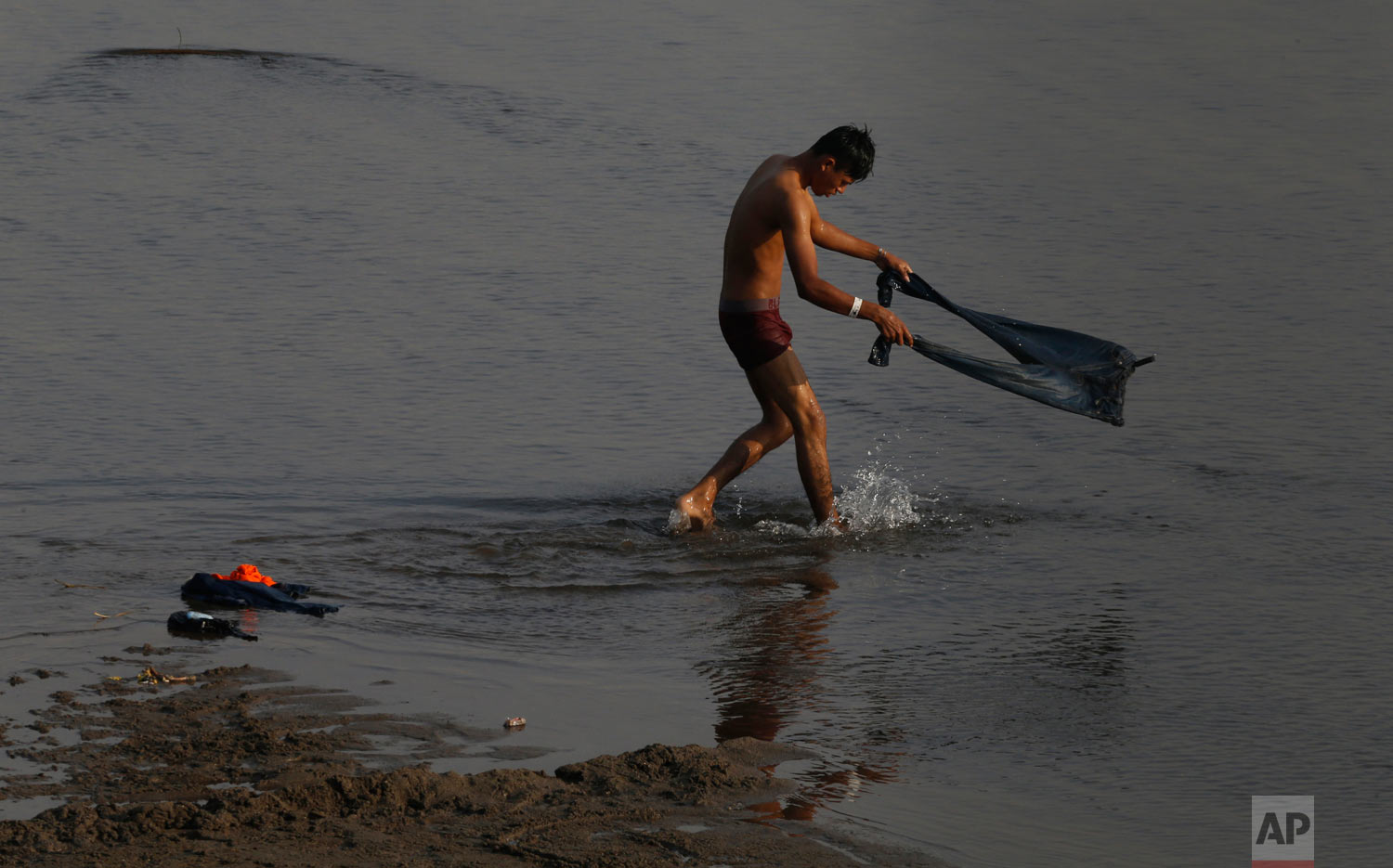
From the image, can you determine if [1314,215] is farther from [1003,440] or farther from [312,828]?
[312,828]

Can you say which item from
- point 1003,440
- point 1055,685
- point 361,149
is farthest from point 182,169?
point 1055,685

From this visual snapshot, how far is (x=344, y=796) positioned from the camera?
5215 mm

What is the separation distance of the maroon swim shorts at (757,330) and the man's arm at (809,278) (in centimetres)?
26

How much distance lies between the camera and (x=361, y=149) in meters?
16.9

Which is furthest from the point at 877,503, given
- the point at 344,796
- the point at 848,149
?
the point at 344,796

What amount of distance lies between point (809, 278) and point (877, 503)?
1.24 meters

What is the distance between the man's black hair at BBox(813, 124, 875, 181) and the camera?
8.29m

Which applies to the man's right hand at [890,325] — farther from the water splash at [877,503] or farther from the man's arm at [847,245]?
the water splash at [877,503]

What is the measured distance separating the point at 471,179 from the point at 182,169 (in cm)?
245

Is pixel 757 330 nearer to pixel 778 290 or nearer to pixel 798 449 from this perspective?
pixel 778 290

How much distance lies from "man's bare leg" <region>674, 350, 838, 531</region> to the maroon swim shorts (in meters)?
0.06

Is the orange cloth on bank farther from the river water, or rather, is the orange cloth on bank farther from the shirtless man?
the shirtless man

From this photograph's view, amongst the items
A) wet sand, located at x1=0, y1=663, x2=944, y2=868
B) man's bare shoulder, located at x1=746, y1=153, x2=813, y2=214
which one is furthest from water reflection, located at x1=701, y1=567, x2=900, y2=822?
man's bare shoulder, located at x1=746, y1=153, x2=813, y2=214

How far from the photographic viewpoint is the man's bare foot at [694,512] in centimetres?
855
